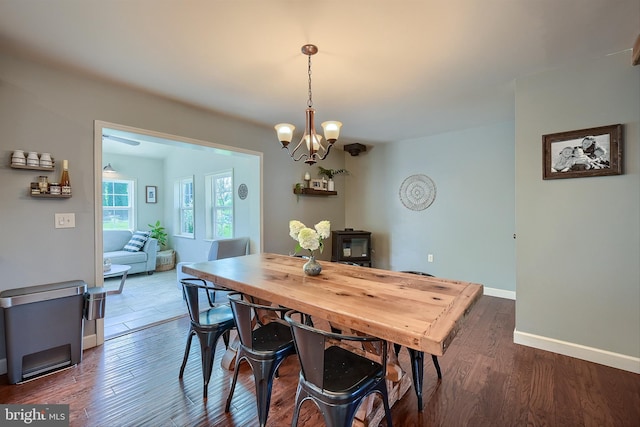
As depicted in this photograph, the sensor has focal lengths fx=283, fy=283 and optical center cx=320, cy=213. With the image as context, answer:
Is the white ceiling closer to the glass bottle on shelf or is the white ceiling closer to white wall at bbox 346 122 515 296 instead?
the glass bottle on shelf

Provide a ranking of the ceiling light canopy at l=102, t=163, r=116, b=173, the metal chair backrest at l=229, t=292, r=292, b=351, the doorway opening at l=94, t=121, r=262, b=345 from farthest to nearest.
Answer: the ceiling light canopy at l=102, t=163, r=116, b=173
the doorway opening at l=94, t=121, r=262, b=345
the metal chair backrest at l=229, t=292, r=292, b=351

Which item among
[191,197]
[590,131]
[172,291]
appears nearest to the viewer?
[590,131]

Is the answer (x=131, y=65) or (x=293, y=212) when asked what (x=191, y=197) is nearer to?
(x=293, y=212)

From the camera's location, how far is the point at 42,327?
2.16 m

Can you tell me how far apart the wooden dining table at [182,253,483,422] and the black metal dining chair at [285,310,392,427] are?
130mm

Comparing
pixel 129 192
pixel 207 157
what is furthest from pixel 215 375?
pixel 129 192

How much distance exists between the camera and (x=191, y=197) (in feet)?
19.7

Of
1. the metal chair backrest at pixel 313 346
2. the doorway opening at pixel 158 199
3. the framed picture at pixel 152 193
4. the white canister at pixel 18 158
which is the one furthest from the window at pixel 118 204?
the metal chair backrest at pixel 313 346

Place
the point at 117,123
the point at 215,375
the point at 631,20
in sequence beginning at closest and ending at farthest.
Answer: the point at 631,20, the point at 215,375, the point at 117,123

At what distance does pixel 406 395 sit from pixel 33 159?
3.30 meters

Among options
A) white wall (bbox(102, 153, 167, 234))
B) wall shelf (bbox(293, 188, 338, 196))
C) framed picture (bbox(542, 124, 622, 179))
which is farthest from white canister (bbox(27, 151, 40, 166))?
white wall (bbox(102, 153, 167, 234))

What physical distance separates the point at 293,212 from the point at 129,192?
4501 mm

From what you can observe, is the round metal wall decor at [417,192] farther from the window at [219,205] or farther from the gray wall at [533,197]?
the window at [219,205]

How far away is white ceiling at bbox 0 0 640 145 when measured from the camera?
5.53ft
